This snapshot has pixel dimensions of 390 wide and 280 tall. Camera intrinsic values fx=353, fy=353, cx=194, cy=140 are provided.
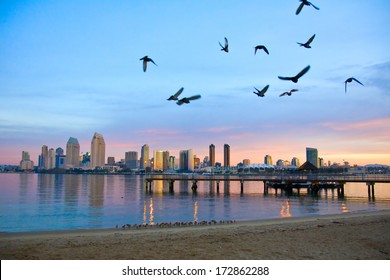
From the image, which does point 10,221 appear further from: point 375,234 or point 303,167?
point 303,167

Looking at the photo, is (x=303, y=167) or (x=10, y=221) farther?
(x=303, y=167)

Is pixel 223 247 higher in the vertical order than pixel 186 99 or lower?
lower

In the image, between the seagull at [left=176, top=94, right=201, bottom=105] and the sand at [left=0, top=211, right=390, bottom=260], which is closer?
the sand at [left=0, top=211, right=390, bottom=260]

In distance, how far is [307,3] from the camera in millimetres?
11070

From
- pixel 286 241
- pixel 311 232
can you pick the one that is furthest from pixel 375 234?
pixel 286 241

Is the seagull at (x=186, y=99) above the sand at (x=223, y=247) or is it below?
above

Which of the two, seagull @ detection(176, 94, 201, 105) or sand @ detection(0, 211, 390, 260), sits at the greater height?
seagull @ detection(176, 94, 201, 105)

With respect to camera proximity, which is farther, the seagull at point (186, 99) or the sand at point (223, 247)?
the seagull at point (186, 99)

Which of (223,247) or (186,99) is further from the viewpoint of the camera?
(223,247)

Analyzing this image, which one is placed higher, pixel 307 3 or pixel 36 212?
pixel 307 3
